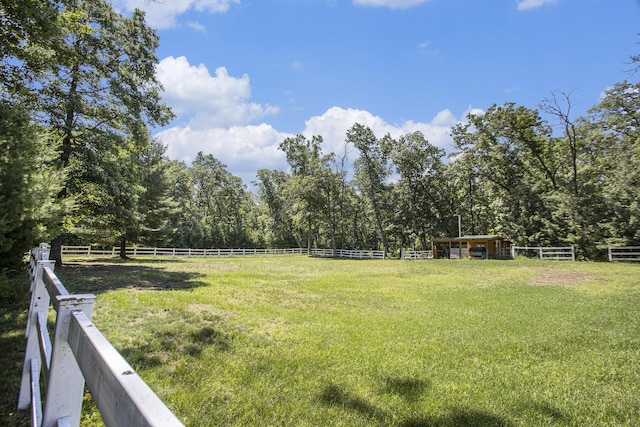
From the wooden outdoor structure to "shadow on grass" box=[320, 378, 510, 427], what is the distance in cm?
2780

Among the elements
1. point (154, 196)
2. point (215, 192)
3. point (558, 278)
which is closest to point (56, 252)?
point (154, 196)

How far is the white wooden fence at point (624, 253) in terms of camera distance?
21.7 metres

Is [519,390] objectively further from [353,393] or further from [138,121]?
[138,121]

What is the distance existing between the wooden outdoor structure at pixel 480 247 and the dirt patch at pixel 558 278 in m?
11.1

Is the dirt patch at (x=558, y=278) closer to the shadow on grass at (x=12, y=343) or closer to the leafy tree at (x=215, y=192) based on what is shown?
the shadow on grass at (x=12, y=343)

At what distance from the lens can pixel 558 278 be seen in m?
15.8

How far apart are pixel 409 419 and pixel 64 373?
3.34 metres

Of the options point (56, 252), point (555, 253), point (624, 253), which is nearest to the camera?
point (56, 252)

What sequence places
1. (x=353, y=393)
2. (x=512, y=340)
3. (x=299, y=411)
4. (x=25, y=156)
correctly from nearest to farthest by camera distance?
(x=299, y=411) → (x=353, y=393) → (x=25, y=156) → (x=512, y=340)

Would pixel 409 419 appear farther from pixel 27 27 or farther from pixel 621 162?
pixel 621 162

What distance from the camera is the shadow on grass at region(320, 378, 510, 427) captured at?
361cm

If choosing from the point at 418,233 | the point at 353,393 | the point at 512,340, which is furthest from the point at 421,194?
the point at 353,393

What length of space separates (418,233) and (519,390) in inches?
1539

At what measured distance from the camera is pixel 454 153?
120 ft
